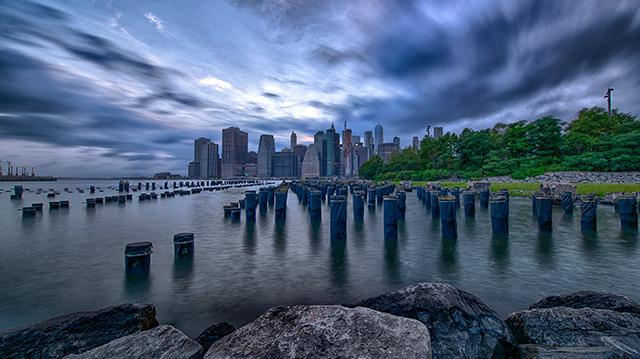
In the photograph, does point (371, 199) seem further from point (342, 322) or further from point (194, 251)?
point (342, 322)

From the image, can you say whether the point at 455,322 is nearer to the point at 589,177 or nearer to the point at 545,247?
the point at 545,247

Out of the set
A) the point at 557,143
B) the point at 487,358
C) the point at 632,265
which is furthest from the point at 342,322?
the point at 557,143

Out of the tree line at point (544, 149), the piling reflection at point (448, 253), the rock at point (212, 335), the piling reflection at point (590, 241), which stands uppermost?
the tree line at point (544, 149)

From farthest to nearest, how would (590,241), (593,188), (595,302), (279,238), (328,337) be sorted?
(593,188) < (279,238) < (590,241) < (595,302) < (328,337)

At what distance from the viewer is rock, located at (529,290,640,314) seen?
365 cm

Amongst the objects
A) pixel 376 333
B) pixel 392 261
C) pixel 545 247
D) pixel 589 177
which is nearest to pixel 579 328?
pixel 376 333

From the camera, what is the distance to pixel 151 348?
109 inches

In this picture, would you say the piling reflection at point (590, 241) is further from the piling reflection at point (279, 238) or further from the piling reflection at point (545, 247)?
the piling reflection at point (279, 238)

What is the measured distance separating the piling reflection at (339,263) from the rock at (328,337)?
3897mm

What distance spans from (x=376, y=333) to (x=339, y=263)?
5.91 metres

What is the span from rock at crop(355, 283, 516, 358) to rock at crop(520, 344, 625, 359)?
17 cm

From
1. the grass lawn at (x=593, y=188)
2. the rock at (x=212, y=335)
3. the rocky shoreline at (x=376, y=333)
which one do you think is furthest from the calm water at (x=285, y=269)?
the grass lawn at (x=593, y=188)

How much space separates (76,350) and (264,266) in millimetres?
5098

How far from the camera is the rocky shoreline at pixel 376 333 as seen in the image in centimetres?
244
